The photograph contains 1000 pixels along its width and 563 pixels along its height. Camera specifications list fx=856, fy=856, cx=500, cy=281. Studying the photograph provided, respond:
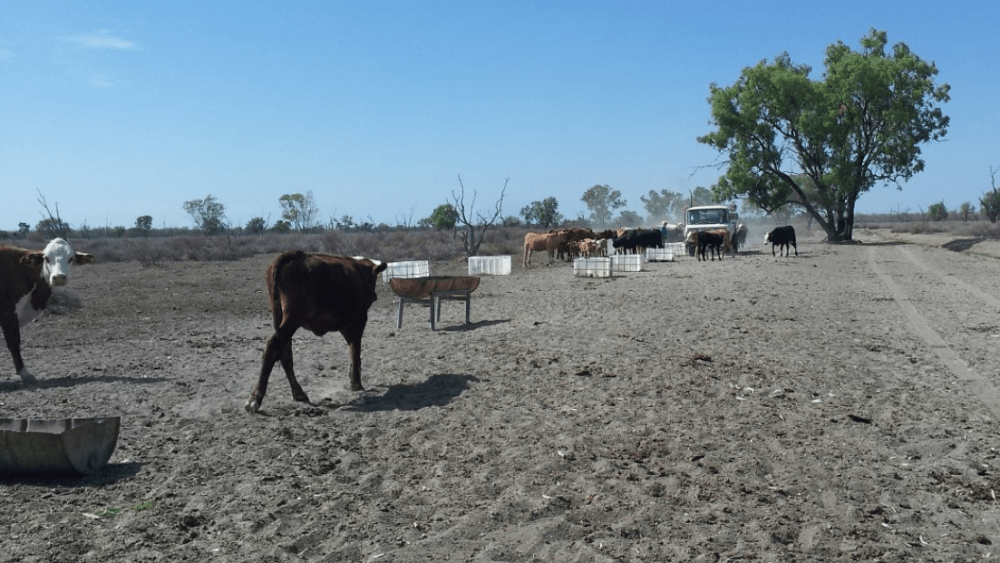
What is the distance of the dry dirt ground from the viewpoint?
5020 mm

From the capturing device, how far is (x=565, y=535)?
5.02m

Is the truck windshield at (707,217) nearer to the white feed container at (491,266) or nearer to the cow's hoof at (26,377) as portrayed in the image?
the white feed container at (491,266)

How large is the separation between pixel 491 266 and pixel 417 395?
20.8 metres

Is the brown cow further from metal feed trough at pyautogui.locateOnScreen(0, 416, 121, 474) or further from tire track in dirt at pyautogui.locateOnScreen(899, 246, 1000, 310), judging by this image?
metal feed trough at pyautogui.locateOnScreen(0, 416, 121, 474)

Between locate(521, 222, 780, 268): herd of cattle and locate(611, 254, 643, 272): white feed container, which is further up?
locate(521, 222, 780, 268): herd of cattle

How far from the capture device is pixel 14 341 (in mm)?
10859

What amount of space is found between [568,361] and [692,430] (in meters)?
3.21

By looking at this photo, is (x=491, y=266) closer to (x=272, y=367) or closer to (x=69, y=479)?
(x=272, y=367)

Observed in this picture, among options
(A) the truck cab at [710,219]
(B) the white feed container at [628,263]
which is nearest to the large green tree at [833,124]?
(A) the truck cab at [710,219]

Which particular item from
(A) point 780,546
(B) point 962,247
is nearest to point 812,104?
(B) point 962,247

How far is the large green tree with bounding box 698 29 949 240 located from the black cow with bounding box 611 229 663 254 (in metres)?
17.5

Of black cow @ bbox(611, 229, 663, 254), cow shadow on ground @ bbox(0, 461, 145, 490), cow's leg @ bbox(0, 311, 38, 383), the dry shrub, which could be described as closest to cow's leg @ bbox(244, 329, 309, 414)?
cow shadow on ground @ bbox(0, 461, 145, 490)

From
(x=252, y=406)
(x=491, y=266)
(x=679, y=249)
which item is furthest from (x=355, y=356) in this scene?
(x=679, y=249)

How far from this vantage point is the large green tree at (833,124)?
5203 centimetres
